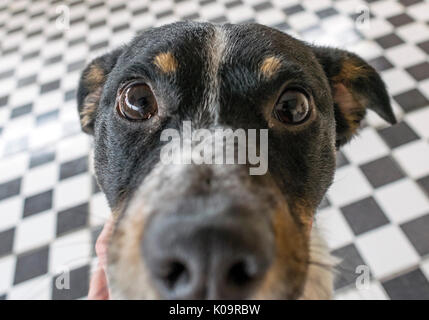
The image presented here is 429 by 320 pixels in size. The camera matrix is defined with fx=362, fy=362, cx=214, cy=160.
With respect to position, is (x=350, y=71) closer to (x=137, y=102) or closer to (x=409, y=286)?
(x=137, y=102)

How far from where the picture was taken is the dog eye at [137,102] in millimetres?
1443

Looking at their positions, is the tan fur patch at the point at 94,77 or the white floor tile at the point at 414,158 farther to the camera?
the white floor tile at the point at 414,158

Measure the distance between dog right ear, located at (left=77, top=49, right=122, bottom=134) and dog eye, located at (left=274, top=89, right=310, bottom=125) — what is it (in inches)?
37.2

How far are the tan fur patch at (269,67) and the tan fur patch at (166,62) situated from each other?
325mm

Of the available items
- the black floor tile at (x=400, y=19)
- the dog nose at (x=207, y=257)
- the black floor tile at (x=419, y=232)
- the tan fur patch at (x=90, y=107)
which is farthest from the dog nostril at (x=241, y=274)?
the black floor tile at (x=400, y=19)

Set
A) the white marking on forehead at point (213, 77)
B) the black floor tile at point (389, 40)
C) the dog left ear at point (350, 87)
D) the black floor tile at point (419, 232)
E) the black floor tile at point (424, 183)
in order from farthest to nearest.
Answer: the black floor tile at point (389, 40) → the black floor tile at point (424, 183) → the black floor tile at point (419, 232) → the dog left ear at point (350, 87) → the white marking on forehead at point (213, 77)

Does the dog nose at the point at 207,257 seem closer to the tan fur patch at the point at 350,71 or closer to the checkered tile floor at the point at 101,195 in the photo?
the tan fur patch at the point at 350,71

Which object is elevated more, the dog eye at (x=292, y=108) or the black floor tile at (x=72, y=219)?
the dog eye at (x=292, y=108)

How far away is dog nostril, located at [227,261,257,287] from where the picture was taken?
855 mm

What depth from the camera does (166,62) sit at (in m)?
1.36

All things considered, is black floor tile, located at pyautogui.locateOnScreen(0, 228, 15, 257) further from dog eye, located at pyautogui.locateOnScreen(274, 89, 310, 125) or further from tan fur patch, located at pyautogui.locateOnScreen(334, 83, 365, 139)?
tan fur patch, located at pyautogui.locateOnScreen(334, 83, 365, 139)

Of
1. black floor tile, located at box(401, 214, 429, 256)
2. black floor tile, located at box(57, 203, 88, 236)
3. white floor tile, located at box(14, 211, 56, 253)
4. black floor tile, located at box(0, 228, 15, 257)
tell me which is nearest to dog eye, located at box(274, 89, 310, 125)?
black floor tile, located at box(401, 214, 429, 256)
